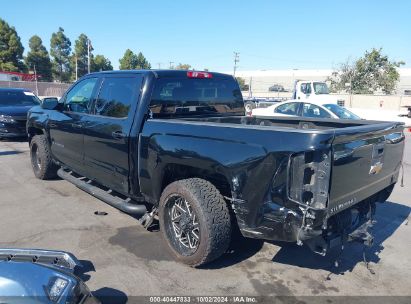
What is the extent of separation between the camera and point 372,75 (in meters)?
47.6

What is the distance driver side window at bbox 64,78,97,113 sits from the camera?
507cm

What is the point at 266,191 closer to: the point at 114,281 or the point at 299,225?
the point at 299,225

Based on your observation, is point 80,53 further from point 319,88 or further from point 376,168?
point 376,168

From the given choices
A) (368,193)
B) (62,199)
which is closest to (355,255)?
(368,193)

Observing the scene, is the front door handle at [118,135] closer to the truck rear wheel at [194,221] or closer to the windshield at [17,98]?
the truck rear wheel at [194,221]

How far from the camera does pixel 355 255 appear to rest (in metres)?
4.07

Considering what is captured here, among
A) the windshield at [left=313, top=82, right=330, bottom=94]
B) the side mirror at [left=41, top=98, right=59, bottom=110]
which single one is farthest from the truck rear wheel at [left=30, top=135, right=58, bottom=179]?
the windshield at [left=313, top=82, right=330, bottom=94]

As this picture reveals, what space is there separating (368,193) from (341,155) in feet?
2.79

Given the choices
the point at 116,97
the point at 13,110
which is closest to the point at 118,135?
the point at 116,97

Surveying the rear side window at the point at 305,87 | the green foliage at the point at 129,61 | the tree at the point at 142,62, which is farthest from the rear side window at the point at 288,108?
the tree at the point at 142,62

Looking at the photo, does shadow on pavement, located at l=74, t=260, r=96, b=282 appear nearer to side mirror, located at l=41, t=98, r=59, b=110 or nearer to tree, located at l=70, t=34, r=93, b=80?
side mirror, located at l=41, t=98, r=59, b=110

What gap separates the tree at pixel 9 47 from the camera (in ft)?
179

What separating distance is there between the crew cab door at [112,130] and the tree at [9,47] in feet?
190

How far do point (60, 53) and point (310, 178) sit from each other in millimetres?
74494
